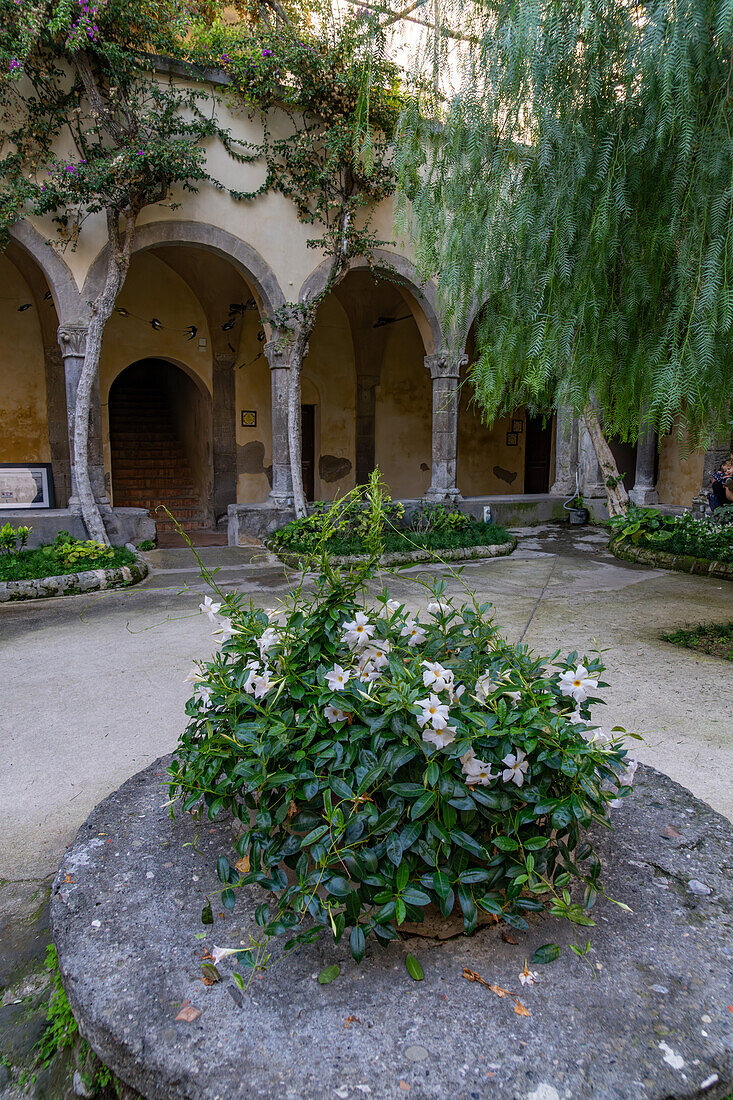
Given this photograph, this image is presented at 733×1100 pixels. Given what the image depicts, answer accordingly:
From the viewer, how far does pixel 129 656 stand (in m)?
4.26

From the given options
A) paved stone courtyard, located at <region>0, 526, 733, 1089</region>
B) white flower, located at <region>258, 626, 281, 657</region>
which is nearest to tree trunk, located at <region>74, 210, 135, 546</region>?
paved stone courtyard, located at <region>0, 526, 733, 1089</region>

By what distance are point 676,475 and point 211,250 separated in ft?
29.1

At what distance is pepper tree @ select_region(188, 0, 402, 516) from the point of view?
25.0ft

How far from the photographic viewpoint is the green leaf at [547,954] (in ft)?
4.26

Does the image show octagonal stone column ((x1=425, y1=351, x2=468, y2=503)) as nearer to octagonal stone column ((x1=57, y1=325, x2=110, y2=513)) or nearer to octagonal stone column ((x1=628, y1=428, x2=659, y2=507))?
octagonal stone column ((x1=628, y1=428, x2=659, y2=507))

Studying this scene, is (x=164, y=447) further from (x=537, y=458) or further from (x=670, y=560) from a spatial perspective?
(x=670, y=560)

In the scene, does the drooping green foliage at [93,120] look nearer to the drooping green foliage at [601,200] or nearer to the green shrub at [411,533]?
the green shrub at [411,533]

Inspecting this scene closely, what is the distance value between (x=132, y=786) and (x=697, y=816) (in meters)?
1.71

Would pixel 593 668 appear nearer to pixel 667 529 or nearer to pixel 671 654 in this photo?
pixel 671 654

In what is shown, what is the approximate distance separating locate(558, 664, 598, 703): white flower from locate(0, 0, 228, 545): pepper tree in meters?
6.76

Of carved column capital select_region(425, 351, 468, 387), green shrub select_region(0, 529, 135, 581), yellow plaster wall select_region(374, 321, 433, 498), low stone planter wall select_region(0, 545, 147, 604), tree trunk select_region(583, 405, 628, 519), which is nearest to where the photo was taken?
low stone planter wall select_region(0, 545, 147, 604)

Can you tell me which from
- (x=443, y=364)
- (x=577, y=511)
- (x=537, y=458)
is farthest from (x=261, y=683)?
(x=537, y=458)

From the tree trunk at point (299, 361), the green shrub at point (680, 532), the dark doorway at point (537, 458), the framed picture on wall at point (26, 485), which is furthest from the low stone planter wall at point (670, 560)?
the dark doorway at point (537, 458)

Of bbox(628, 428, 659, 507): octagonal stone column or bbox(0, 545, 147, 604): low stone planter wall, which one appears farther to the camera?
bbox(628, 428, 659, 507): octagonal stone column
